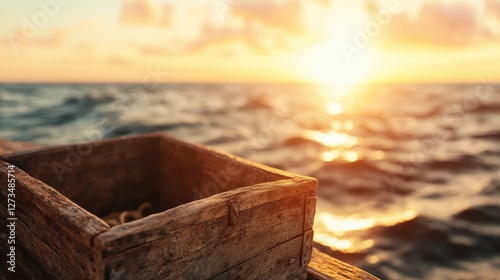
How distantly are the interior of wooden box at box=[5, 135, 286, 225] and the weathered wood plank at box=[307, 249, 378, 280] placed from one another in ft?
3.28

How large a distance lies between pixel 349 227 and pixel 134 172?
6.08 metres

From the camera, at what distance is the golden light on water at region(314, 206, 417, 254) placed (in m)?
7.54

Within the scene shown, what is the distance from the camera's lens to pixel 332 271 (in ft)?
9.62

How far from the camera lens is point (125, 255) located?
60.6 inches

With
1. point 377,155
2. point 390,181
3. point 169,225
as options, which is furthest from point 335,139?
point 169,225

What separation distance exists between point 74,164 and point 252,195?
2.61 metres

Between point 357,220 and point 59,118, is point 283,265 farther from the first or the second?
point 59,118

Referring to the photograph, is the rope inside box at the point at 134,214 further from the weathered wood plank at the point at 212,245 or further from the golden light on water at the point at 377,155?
the golden light on water at the point at 377,155

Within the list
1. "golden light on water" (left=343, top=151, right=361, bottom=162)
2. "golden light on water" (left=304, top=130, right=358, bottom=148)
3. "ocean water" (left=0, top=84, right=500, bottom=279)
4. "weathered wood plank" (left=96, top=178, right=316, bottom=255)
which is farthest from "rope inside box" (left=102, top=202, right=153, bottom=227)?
"golden light on water" (left=304, top=130, right=358, bottom=148)

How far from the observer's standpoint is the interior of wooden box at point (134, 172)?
338cm

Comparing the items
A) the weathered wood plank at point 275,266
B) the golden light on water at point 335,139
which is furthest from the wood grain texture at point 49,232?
the golden light on water at point 335,139

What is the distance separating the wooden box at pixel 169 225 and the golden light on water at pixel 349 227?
498 centimetres

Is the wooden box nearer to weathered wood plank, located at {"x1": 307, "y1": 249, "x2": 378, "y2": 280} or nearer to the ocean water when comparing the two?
weathered wood plank, located at {"x1": 307, "y1": 249, "x2": 378, "y2": 280}

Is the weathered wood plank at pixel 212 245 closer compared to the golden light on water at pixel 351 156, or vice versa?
the weathered wood plank at pixel 212 245
